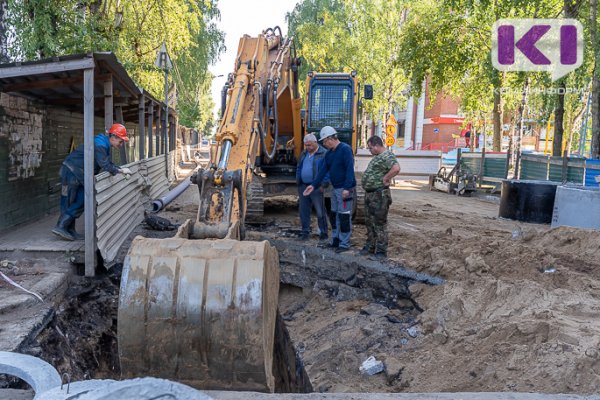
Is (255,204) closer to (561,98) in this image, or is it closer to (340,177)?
(340,177)

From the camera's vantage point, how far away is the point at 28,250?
648cm

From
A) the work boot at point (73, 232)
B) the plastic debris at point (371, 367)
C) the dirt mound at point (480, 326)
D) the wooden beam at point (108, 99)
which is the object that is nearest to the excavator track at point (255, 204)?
the dirt mound at point (480, 326)

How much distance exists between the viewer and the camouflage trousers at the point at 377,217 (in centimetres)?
699

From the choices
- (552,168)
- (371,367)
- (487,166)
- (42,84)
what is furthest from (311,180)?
(487,166)

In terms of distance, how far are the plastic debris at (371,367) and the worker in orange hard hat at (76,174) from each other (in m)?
4.03

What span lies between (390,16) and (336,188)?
1096 inches

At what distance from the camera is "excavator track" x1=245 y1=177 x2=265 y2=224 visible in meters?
9.38

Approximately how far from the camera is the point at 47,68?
6.22 metres

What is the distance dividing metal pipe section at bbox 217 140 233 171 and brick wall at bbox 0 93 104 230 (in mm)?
4031

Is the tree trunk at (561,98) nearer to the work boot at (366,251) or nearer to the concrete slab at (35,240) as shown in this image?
the work boot at (366,251)

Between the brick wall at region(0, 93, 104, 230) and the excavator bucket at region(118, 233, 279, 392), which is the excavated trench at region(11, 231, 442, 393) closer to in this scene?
the excavator bucket at region(118, 233, 279, 392)

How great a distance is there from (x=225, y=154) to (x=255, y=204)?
3968 mm

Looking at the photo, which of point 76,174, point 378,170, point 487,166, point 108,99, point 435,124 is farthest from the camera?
point 435,124

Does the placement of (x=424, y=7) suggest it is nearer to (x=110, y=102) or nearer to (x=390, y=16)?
(x=390, y=16)
